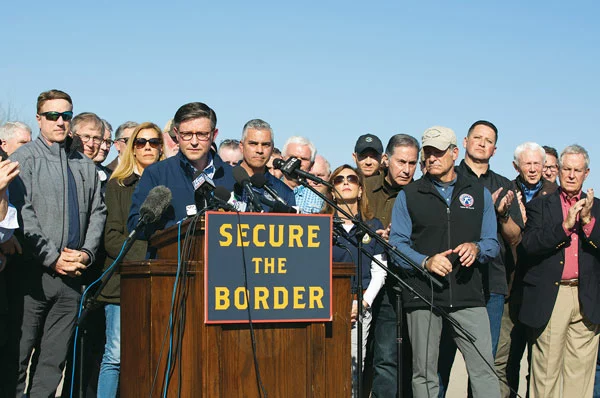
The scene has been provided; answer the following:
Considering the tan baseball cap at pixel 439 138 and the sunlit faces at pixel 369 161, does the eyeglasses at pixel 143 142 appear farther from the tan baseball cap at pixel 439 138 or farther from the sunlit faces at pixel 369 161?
the sunlit faces at pixel 369 161

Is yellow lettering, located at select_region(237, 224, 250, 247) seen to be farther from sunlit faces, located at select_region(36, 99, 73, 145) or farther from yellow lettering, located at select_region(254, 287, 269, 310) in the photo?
sunlit faces, located at select_region(36, 99, 73, 145)

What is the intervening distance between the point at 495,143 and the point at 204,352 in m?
4.74

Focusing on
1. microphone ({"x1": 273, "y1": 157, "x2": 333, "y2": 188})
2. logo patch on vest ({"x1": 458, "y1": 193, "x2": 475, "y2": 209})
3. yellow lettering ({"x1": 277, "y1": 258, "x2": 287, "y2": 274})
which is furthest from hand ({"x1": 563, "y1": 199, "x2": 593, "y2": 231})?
yellow lettering ({"x1": 277, "y1": 258, "x2": 287, "y2": 274})

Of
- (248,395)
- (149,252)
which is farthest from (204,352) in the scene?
(149,252)

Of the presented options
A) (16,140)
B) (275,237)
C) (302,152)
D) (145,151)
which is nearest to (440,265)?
(275,237)

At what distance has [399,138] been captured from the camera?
7.83m

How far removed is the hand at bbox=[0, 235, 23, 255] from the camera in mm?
5992

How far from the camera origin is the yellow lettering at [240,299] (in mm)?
4339

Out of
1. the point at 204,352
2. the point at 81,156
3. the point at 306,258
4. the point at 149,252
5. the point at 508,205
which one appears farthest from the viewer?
the point at 508,205

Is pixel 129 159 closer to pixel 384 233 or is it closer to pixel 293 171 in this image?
pixel 384 233

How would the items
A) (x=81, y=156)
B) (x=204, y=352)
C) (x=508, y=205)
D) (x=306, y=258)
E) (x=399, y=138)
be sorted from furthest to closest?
Result: (x=399, y=138), (x=508, y=205), (x=81, y=156), (x=306, y=258), (x=204, y=352)

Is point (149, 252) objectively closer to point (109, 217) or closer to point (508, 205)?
point (109, 217)

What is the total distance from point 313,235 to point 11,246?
2626 mm

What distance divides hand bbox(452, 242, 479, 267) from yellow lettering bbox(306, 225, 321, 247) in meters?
2.07
